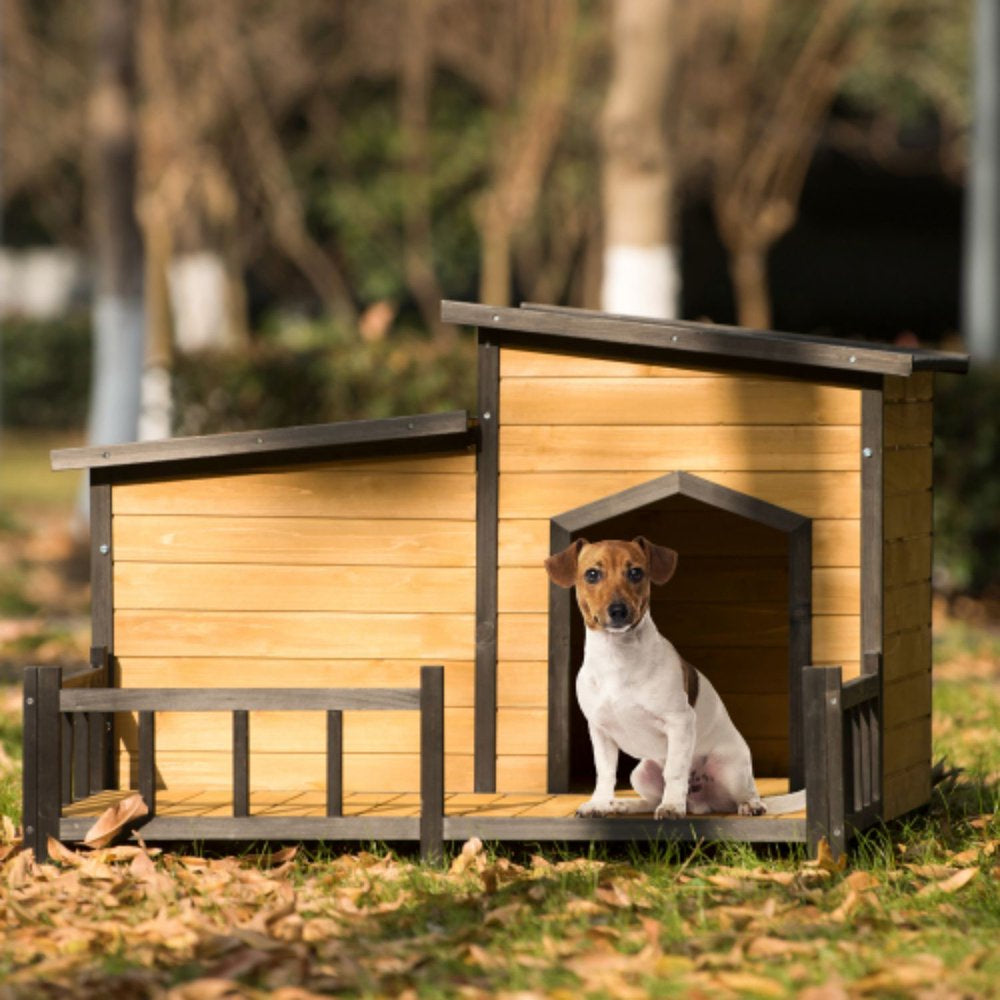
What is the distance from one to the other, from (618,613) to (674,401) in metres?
0.80

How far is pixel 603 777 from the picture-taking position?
6035 millimetres

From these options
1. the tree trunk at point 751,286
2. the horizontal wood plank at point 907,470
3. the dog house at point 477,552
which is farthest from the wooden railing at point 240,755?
the tree trunk at point 751,286

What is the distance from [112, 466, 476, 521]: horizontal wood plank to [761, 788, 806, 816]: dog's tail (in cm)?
132

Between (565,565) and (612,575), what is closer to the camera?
(612,575)

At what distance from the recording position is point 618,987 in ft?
14.9

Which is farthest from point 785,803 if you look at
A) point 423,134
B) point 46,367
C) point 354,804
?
point 46,367

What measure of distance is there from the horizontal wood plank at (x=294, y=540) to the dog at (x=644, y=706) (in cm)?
47

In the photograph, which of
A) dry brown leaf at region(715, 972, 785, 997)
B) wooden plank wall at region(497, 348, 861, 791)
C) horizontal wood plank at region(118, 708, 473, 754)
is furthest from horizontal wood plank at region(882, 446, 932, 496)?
dry brown leaf at region(715, 972, 785, 997)

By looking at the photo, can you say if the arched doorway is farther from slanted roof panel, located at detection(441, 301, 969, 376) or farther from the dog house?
slanted roof panel, located at detection(441, 301, 969, 376)

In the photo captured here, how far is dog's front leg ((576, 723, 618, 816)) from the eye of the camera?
5.98m

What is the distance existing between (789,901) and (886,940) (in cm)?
45

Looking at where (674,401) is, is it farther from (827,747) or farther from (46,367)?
(46,367)

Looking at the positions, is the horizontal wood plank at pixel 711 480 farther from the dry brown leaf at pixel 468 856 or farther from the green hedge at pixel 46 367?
the green hedge at pixel 46 367

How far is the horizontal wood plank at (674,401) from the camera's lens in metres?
6.23
